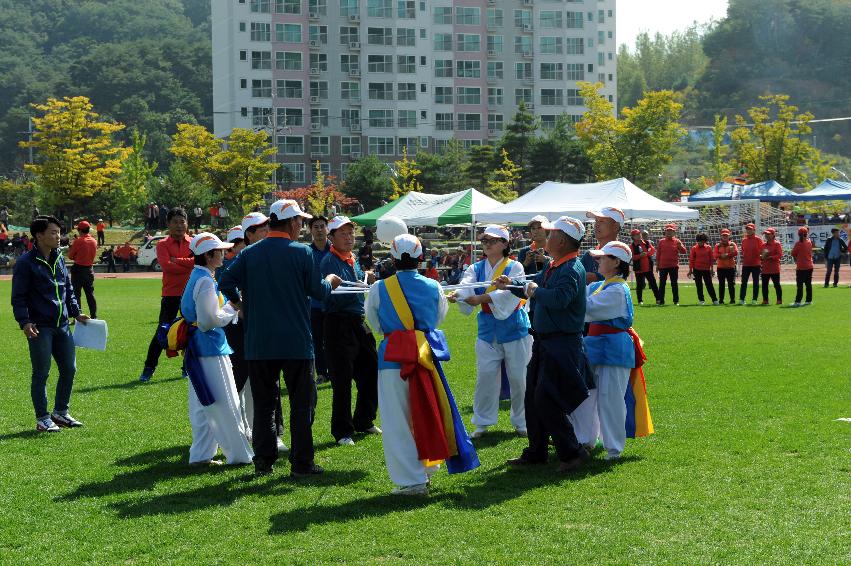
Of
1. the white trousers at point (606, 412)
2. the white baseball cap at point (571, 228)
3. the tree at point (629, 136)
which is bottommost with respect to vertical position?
the white trousers at point (606, 412)

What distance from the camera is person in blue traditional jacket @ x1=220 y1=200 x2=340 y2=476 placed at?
809 cm

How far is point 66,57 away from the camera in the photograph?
184m

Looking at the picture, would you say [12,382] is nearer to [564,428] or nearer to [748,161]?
[564,428]

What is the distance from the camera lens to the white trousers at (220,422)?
344 inches

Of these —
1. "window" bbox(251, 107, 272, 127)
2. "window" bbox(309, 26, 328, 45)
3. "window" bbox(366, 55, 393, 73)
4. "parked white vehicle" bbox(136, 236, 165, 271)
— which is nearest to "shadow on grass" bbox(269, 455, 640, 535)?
"parked white vehicle" bbox(136, 236, 165, 271)

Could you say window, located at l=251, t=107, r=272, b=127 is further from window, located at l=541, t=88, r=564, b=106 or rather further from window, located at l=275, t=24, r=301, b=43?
window, located at l=541, t=88, r=564, b=106

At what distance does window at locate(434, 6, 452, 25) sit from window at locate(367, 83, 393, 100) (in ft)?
26.7

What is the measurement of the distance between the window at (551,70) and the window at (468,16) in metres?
8.78

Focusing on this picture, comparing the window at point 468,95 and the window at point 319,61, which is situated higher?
the window at point 319,61

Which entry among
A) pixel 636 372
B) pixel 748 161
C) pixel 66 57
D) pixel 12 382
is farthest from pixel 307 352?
pixel 66 57

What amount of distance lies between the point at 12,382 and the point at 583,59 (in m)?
103

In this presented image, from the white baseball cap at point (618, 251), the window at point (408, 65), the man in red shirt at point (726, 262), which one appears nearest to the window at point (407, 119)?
the window at point (408, 65)

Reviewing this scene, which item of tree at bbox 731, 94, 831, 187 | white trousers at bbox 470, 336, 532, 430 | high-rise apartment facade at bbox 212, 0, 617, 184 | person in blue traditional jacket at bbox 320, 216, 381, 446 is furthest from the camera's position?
high-rise apartment facade at bbox 212, 0, 617, 184

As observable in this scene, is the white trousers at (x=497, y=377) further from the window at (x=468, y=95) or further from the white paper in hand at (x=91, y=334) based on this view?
the window at (x=468, y=95)
